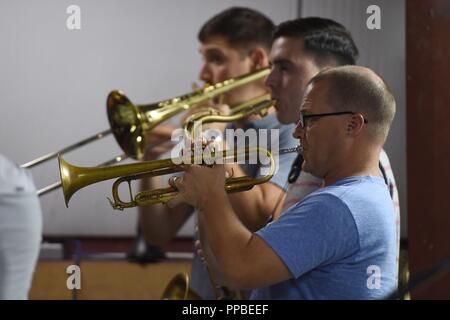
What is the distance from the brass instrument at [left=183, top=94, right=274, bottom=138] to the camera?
235 centimetres

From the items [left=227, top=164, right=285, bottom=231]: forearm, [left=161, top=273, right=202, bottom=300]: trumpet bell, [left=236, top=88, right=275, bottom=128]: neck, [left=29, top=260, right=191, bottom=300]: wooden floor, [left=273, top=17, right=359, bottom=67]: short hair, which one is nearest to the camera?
[left=227, top=164, right=285, bottom=231]: forearm

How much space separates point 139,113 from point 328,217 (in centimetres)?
95

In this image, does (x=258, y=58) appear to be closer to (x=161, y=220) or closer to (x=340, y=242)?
(x=161, y=220)

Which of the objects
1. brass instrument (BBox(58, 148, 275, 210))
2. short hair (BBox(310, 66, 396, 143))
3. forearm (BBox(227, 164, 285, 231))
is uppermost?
short hair (BBox(310, 66, 396, 143))

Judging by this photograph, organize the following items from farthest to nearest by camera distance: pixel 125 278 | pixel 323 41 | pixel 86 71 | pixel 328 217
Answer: pixel 125 278 → pixel 86 71 → pixel 323 41 → pixel 328 217

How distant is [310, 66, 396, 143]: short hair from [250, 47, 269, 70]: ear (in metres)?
0.92

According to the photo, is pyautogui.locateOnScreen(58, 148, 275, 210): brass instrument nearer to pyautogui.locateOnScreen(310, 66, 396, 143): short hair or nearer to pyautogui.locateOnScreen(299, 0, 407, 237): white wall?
pyautogui.locateOnScreen(310, 66, 396, 143): short hair

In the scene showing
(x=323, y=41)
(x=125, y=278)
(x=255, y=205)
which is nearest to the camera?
(x=255, y=205)

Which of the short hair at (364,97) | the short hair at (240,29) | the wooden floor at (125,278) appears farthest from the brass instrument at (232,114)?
the wooden floor at (125,278)

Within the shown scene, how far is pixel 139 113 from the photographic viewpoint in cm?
247

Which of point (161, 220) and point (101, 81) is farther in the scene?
point (101, 81)

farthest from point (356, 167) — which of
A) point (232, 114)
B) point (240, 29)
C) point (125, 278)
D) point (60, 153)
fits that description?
point (125, 278)
